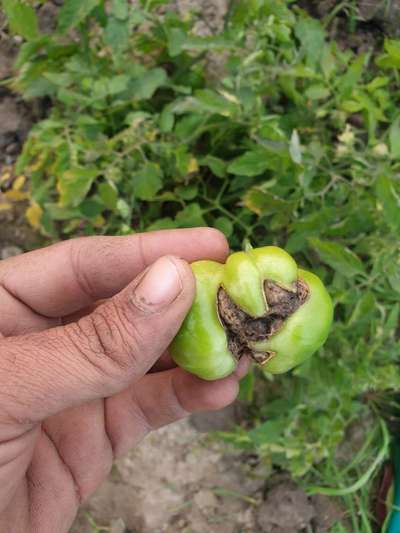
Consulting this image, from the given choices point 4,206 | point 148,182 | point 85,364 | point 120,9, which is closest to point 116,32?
point 120,9

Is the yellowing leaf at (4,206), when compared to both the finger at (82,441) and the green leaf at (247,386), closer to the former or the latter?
the finger at (82,441)

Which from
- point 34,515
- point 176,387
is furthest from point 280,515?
point 34,515

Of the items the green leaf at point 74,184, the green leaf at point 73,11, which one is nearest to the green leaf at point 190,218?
the green leaf at point 74,184

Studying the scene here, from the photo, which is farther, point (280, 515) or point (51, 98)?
point (51, 98)

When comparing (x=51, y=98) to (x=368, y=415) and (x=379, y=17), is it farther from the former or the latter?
(x=368, y=415)

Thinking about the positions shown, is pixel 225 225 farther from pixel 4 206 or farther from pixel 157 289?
pixel 4 206

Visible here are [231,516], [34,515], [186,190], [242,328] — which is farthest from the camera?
[231,516]
